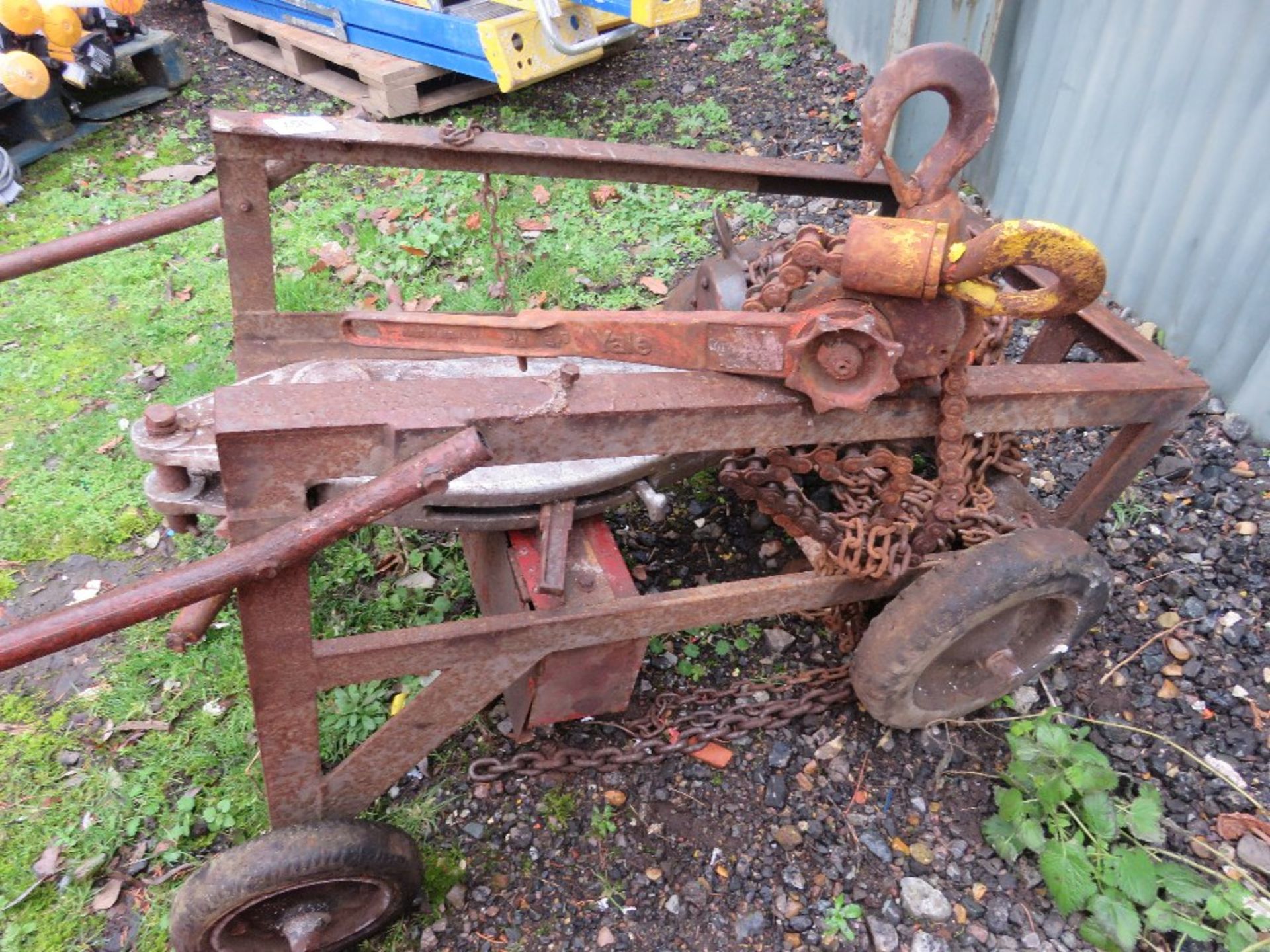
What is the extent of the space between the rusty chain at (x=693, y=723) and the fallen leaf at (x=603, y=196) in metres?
3.37

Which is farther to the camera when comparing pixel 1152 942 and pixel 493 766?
pixel 493 766

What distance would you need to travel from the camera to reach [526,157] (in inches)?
111

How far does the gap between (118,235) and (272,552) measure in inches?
63.0

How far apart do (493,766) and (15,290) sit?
4.24m

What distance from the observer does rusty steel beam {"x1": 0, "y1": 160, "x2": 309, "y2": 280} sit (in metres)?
2.64

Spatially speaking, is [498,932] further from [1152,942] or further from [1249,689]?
[1249,689]

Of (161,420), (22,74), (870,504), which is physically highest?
(22,74)

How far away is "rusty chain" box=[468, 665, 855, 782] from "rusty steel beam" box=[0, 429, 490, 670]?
130 cm

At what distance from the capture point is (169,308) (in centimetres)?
500

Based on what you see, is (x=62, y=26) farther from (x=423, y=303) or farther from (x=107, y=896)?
(x=107, y=896)

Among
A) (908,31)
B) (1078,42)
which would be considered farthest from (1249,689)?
(908,31)

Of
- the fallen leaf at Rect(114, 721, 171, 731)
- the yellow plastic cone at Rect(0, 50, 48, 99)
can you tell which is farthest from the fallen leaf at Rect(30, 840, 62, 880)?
the yellow plastic cone at Rect(0, 50, 48, 99)

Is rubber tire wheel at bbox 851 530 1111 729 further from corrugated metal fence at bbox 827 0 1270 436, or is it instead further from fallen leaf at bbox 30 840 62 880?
fallen leaf at bbox 30 840 62 880

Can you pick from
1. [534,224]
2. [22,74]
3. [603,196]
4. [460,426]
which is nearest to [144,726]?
[460,426]
